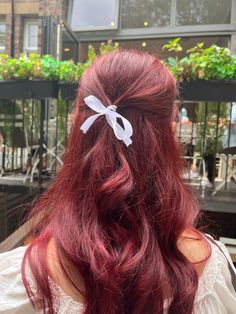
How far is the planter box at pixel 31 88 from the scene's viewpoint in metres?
3.71

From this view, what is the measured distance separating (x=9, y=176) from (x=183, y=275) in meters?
4.14

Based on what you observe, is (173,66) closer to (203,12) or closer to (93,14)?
(203,12)

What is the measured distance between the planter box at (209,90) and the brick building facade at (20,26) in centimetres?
591

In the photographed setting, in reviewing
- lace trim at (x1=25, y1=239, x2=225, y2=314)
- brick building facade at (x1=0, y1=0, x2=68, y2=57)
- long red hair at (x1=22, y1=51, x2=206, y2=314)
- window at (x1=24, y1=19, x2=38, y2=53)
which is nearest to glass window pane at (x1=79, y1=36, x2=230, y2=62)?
brick building facade at (x1=0, y1=0, x2=68, y2=57)

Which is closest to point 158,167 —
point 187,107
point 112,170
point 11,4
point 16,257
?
point 112,170

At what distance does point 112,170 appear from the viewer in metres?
0.93

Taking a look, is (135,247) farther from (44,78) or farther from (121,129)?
(44,78)

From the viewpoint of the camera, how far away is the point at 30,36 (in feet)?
29.7

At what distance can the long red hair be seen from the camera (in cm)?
85

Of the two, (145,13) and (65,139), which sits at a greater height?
(145,13)

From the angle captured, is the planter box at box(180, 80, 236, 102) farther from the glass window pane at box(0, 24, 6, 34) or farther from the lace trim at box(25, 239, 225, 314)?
the glass window pane at box(0, 24, 6, 34)

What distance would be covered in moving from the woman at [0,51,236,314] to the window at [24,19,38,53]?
28.1 ft

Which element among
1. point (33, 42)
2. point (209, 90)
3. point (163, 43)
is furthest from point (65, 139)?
point (33, 42)

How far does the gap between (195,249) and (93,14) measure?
24.4 feet
